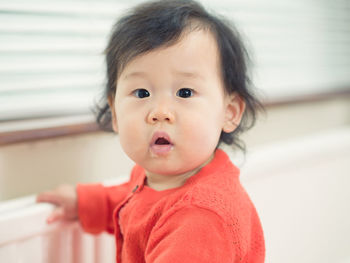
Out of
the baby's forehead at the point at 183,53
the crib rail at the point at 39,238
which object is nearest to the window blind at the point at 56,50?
the baby's forehead at the point at 183,53

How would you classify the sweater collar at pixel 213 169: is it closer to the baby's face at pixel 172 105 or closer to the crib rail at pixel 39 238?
the baby's face at pixel 172 105

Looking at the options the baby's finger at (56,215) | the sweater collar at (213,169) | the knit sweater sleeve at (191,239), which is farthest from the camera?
the baby's finger at (56,215)

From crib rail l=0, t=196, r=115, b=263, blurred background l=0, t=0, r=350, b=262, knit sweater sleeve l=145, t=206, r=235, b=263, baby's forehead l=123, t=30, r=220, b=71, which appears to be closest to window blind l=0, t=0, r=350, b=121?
blurred background l=0, t=0, r=350, b=262

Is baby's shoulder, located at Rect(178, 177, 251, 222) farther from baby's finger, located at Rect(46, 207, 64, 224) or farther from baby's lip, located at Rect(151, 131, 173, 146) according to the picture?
baby's finger, located at Rect(46, 207, 64, 224)

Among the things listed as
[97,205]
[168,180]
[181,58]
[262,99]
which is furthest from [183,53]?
[262,99]

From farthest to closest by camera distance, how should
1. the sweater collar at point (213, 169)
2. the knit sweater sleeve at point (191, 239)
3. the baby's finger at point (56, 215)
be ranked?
the baby's finger at point (56, 215)
the sweater collar at point (213, 169)
the knit sweater sleeve at point (191, 239)

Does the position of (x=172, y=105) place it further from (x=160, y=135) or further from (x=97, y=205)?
(x=97, y=205)

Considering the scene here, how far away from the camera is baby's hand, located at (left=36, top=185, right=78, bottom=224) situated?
2.71 ft

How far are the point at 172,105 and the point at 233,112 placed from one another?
149mm

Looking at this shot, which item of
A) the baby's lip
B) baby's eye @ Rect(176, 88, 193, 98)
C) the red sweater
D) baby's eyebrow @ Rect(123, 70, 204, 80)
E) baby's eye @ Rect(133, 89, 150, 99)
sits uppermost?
baby's eyebrow @ Rect(123, 70, 204, 80)

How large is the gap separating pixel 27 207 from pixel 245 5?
91cm

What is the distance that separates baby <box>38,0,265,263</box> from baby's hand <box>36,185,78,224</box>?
148 millimetres

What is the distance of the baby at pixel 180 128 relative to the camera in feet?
2.01

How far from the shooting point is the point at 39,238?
0.81 m
